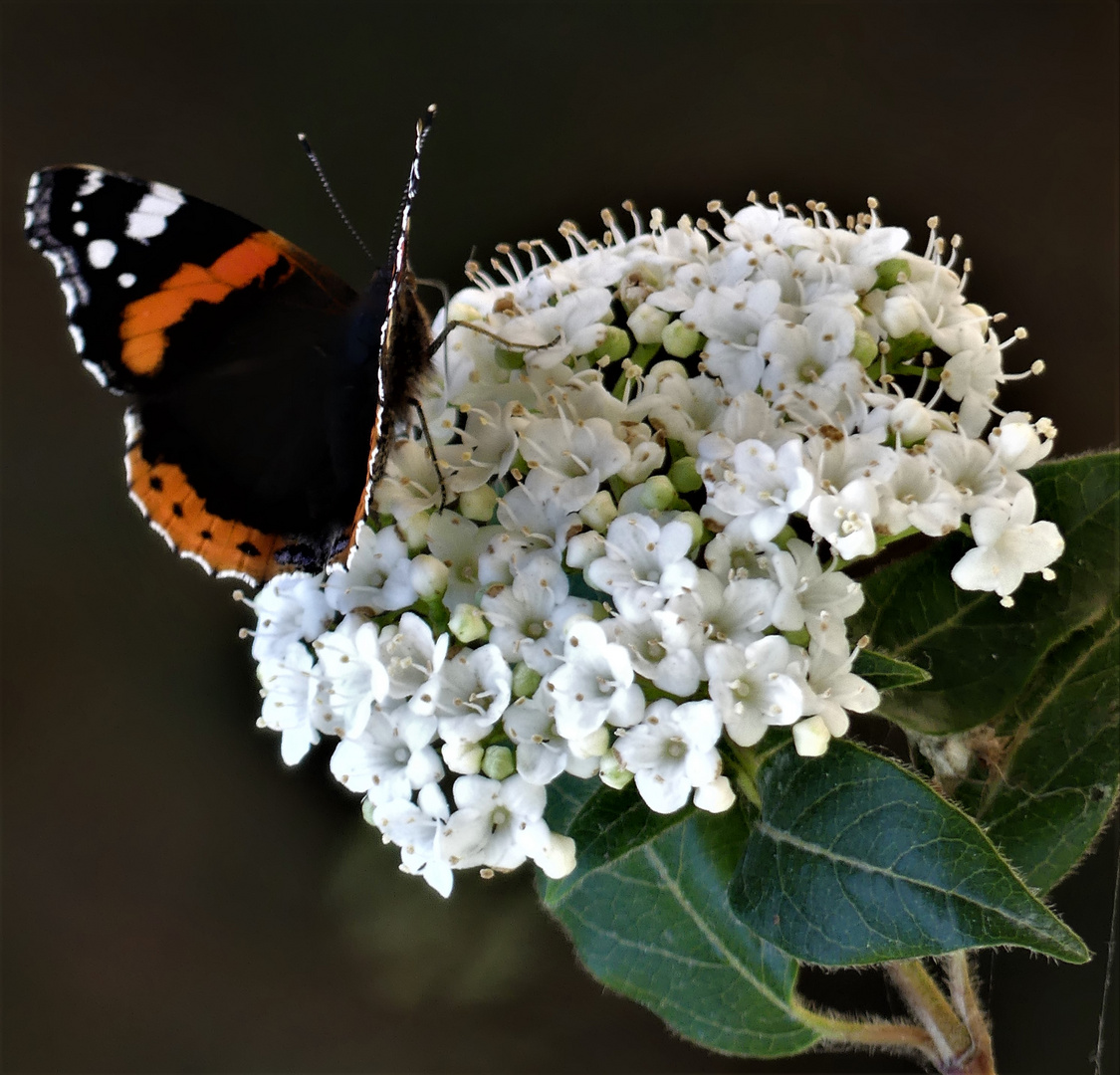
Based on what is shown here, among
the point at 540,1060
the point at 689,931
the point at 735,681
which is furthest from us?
the point at 540,1060

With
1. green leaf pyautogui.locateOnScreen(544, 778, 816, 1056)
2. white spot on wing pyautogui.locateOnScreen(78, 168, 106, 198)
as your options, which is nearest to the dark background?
green leaf pyautogui.locateOnScreen(544, 778, 816, 1056)

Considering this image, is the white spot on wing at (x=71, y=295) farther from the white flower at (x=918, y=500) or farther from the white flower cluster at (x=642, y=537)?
the white flower at (x=918, y=500)

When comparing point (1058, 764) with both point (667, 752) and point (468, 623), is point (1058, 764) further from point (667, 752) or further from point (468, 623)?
point (468, 623)

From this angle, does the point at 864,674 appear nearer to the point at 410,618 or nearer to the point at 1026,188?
the point at 410,618

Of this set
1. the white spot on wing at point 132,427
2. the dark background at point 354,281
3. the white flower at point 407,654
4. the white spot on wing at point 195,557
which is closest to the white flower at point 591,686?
the white flower at point 407,654

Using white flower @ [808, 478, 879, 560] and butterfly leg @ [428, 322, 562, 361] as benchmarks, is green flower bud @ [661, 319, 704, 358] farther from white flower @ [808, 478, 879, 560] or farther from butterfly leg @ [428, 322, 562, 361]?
white flower @ [808, 478, 879, 560]

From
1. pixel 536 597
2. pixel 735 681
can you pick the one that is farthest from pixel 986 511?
pixel 536 597
